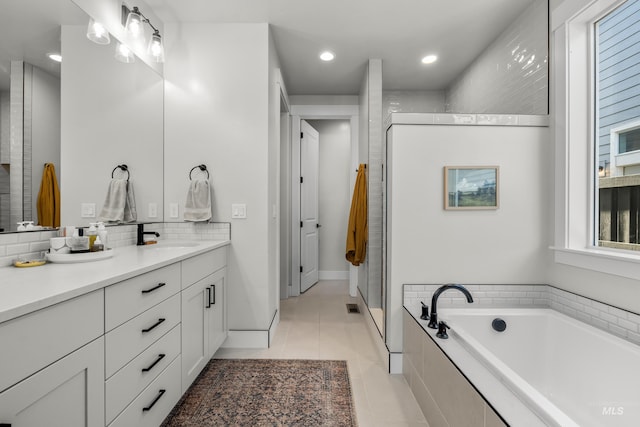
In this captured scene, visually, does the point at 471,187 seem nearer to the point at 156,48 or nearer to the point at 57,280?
the point at 57,280

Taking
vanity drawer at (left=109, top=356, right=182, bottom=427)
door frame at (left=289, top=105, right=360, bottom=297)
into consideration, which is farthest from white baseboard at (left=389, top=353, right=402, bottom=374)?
door frame at (left=289, top=105, right=360, bottom=297)

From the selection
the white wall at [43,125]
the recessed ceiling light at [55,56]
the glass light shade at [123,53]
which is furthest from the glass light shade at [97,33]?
the white wall at [43,125]

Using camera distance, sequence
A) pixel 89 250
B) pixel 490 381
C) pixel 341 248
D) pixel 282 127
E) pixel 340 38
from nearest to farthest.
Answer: pixel 490 381, pixel 89 250, pixel 340 38, pixel 282 127, pixel 341 248

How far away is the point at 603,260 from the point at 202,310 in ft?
7.56

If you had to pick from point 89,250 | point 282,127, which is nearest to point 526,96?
point 282,127

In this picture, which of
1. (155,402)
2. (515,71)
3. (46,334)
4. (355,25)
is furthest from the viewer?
→ (355,25)

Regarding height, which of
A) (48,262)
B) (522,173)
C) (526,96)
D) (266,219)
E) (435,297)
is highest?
(526,96)

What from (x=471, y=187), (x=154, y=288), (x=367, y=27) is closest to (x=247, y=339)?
(x=154, y=288)

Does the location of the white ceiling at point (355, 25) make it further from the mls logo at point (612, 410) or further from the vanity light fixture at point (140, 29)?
the mls logo at point (612, 410)

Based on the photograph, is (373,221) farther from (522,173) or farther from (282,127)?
(282,127)

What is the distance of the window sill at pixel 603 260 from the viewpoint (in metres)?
1.43

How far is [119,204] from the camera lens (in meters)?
2.04

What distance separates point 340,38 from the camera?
2.69 m

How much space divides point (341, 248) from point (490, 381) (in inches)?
152
